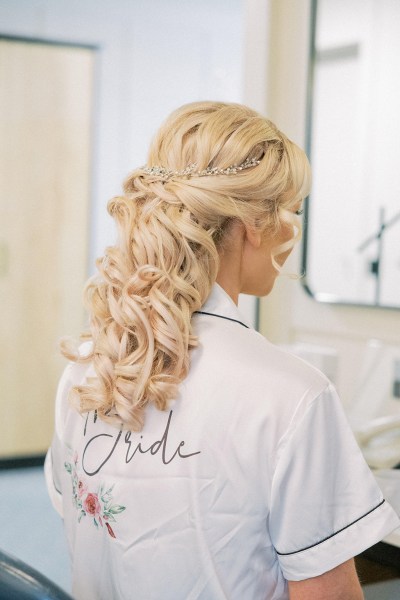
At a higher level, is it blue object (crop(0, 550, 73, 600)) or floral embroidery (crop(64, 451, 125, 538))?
blue object (crop(0, 550, 73, 600))

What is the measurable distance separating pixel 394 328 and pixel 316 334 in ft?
0.79

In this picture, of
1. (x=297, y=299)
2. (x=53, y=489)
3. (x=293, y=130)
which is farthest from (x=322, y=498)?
(x=293, y=130)

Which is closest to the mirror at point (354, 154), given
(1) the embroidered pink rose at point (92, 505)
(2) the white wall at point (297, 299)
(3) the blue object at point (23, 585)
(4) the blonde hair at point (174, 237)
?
(2) the white wall at point (297, 299)

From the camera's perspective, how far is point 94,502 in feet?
3.42

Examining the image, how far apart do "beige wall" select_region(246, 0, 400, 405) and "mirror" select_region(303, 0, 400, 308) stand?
3cm

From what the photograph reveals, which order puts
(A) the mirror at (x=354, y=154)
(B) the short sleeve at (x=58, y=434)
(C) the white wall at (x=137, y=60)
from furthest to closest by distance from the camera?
(C) the white wall at (x=137, y=60) < (A) the mirror at (x=354, y=154) < (B) the short sleeve at (x=58, y=434)

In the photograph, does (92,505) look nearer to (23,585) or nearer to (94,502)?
(94,502)

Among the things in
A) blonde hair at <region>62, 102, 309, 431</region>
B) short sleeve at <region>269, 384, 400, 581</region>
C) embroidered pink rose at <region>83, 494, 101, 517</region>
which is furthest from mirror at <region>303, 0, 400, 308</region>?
embroidered pink rose at <region>83, 494, 101, 517</region>

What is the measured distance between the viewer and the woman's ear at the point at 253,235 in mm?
1064

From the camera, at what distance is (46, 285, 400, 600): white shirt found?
3.07 feet

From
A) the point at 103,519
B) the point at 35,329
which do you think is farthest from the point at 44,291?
the point at 103,519

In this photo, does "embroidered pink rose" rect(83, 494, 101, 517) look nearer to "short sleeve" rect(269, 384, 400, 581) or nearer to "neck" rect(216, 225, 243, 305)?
"short sleeve" rect(269, 384, 400, 581)

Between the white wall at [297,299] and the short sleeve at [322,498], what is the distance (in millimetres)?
948

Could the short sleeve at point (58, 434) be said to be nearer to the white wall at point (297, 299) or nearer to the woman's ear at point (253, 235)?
the woman's ear at point (253, 235)
